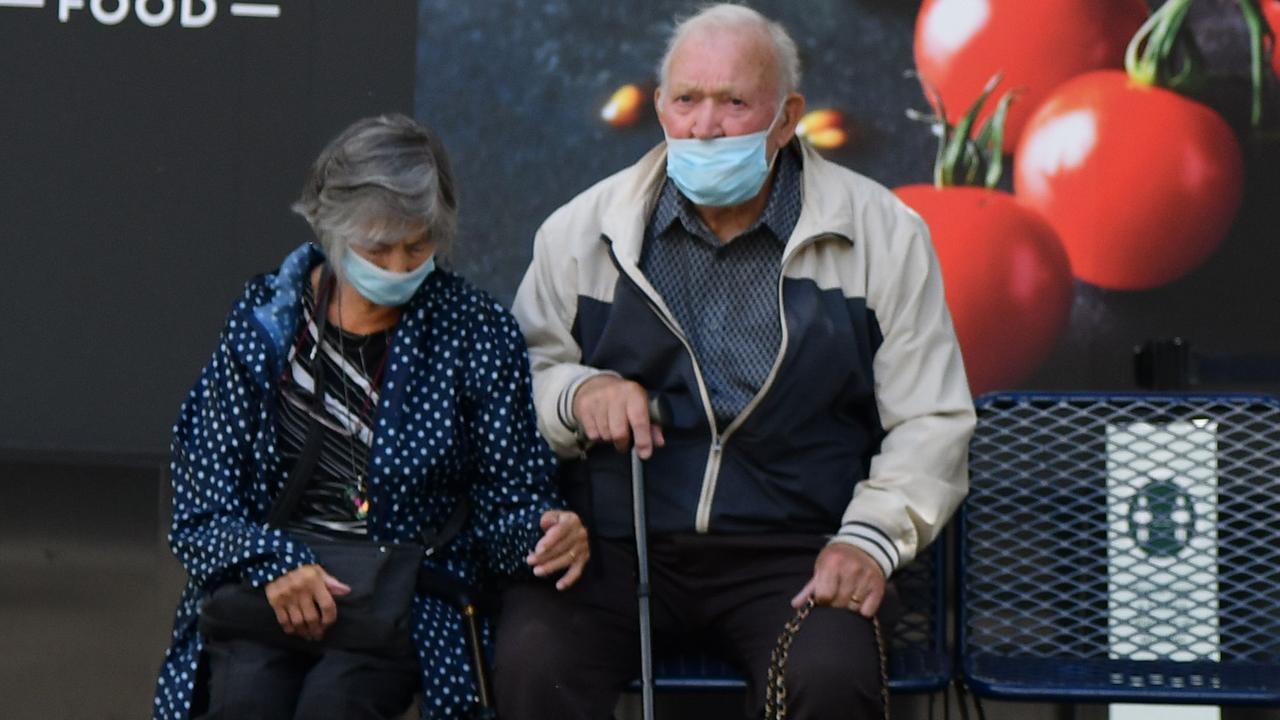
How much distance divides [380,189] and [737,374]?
76 cm

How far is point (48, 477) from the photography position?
4637 mm

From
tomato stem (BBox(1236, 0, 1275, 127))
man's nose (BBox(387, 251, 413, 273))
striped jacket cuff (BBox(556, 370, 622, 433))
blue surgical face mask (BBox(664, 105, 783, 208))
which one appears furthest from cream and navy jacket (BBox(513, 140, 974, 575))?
tomato stem (BBox(1236, 0, 1275, 127))

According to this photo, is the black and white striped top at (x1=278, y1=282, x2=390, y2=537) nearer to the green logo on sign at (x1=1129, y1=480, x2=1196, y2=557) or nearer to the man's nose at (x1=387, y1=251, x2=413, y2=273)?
the man's nose at (x1=387, y1=251, x2=413, y2=273)

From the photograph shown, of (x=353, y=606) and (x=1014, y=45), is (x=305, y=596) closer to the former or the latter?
(x=353, y=606)

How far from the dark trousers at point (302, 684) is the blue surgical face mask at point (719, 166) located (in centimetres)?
105

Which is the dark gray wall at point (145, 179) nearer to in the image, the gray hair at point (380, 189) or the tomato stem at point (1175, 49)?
the gray hair at point (380, 189)

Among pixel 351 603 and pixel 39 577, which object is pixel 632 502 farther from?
pixel 39 577

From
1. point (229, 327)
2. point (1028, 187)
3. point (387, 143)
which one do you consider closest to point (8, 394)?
point (229, 327)

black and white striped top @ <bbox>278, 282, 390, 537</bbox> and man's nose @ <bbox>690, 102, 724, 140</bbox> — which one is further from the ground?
man's nose @ <bbox>690, 102, 724, 140</bbox>

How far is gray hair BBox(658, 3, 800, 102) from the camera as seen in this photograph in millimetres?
3963

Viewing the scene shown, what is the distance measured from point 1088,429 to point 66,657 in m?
2.40

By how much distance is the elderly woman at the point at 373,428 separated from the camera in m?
3.59

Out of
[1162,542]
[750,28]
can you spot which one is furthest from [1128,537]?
[750,28]

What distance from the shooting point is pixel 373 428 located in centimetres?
368
